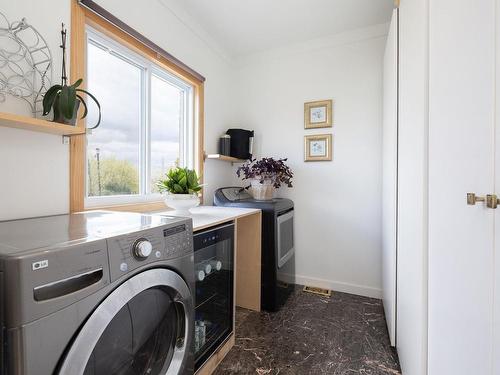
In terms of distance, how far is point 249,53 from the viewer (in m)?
2.75

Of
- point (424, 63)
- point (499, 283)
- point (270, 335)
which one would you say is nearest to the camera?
point (499, 283)

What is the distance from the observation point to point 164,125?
6.77 ft

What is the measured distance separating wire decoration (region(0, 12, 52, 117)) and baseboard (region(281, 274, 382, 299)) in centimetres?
203

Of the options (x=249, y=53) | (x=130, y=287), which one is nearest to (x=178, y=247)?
(x=130, y=287)

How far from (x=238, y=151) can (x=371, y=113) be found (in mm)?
1310

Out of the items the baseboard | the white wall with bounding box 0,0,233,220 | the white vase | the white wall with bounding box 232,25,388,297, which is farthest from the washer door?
the white wall with bounding box 232,25,388,297

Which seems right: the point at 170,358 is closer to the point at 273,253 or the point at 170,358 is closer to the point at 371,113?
the point at 273,253

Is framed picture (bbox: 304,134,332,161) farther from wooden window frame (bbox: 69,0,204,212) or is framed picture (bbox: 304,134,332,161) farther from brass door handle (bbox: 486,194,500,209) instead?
brass door handle (bbox: 486,194,500,209)

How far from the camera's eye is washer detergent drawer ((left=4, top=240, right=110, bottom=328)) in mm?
522

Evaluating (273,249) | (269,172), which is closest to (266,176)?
(269,172)

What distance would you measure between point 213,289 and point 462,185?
4.34 ft

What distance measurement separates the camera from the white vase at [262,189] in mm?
2344

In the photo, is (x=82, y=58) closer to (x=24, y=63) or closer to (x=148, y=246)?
(x=24, y=63)

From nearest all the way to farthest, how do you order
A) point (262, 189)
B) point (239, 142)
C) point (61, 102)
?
1. point (61, 102)
2. point (262, 189)
3. point (239, 142)
